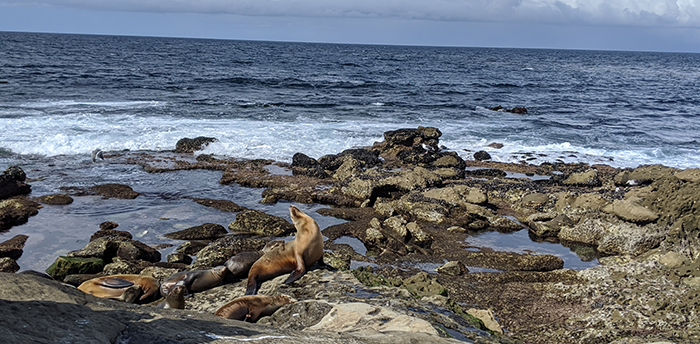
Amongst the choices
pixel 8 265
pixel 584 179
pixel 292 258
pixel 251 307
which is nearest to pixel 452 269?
pixel 292 258

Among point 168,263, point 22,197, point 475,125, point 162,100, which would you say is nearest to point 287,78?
point 162,100

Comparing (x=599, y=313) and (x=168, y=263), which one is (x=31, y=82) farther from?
(x=599, y=313)

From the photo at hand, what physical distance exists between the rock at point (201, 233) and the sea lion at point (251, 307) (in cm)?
478

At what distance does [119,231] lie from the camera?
9.96 m

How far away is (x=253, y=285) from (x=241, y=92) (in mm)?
31586

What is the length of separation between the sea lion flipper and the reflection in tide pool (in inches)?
247

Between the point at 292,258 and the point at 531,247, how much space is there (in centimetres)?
565

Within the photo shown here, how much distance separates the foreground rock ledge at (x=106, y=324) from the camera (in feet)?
9.95

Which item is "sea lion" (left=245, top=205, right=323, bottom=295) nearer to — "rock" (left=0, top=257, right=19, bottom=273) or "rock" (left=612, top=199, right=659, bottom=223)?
"rock" (left=0, top=257, right=19, bottom=273)

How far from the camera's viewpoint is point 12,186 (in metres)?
12.5

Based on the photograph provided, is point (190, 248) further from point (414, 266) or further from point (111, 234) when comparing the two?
point (414, 266)

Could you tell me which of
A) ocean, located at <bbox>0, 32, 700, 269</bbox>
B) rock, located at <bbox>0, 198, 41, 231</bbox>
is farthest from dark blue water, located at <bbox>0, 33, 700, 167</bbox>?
rock, located at <bbox>0, 198, 41, 231</bbox>

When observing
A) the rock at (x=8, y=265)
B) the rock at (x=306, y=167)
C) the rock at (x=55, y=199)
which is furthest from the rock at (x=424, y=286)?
the rock at (x=55, y=199)

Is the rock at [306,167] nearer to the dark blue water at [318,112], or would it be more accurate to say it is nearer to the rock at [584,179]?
the dark blue water at [318,112]
